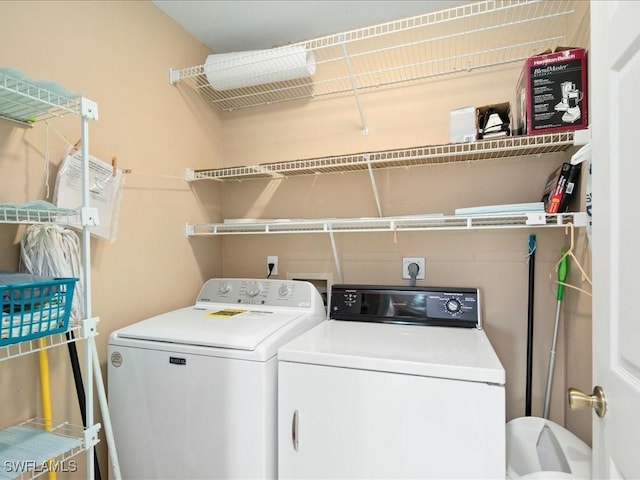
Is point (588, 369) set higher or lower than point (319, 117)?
lower

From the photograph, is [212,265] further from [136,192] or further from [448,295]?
[448,295]

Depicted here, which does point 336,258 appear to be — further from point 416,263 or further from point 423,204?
point 423,204

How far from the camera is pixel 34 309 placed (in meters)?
0.99

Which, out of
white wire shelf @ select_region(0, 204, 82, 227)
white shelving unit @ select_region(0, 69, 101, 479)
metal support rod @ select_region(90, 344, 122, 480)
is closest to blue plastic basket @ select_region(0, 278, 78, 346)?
white shelving unit @ select_region(0, 69, 101, 479)

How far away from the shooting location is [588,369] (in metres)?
1.36

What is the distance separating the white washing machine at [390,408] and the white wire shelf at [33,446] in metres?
0.65

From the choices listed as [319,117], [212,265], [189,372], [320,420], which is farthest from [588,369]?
[212,265]

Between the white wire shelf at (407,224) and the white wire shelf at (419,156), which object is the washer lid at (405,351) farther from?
the white wire shelf at (419,156)

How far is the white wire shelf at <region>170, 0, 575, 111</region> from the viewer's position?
5.59 ft

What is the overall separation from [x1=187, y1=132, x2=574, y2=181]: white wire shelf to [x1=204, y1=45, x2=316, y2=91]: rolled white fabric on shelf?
51 cm

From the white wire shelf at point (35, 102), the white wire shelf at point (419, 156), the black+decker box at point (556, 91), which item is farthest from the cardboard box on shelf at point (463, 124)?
the white wire shelf at point (35, 102)

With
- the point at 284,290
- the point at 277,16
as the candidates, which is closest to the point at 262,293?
the point at 284,290

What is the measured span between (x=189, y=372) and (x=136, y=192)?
90cm

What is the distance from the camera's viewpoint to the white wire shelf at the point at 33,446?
992 millimetres
